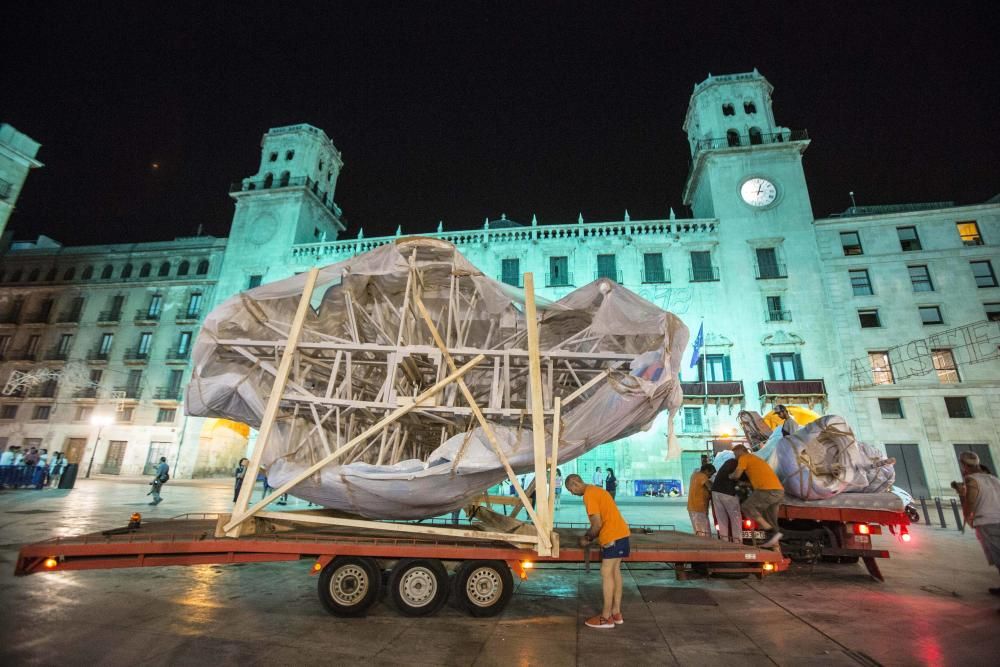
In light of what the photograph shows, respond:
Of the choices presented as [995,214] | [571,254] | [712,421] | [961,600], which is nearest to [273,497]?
[961,600]

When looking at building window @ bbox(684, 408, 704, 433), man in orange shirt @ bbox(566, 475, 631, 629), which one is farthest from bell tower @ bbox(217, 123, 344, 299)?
man in orange shirt @ bbox(566, 475, 631, 629)

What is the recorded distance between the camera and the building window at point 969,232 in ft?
85.0

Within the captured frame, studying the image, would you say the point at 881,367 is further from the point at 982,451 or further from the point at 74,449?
the point at 74,449

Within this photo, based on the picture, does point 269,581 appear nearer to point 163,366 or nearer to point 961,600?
point 961,600

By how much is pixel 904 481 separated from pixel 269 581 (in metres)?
30.0

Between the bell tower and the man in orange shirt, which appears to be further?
the bell tower

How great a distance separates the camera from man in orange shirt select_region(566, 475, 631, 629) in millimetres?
5127

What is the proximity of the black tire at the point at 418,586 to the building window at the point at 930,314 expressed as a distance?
3251cm

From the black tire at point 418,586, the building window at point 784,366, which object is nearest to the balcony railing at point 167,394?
the black tire at point 418,586

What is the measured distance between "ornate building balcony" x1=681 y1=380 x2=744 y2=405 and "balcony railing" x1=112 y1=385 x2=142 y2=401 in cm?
3766

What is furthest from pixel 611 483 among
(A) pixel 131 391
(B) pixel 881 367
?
(A) pixel 131 391

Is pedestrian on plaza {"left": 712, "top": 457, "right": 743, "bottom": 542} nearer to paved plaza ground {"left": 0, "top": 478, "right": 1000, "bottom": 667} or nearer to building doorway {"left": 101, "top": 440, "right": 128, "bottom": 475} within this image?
paved plaza ground {"left": 0, "top": 478, "right": 1000, "bottom": 667}

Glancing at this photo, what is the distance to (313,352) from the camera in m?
7.40

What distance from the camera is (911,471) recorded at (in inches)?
890
